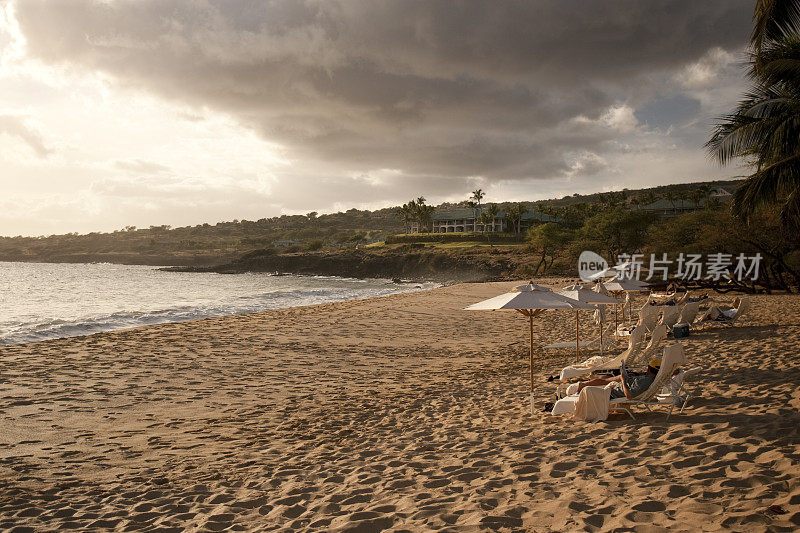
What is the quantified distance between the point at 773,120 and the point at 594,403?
10.5 metres

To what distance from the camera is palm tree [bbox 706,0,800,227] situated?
11516 mm

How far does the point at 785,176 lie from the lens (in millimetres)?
12375

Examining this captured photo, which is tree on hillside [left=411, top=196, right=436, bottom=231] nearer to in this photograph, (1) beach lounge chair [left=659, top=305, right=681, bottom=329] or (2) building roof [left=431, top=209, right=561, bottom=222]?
(2) building roof [left=431, top=209, right=561, bottom=222]

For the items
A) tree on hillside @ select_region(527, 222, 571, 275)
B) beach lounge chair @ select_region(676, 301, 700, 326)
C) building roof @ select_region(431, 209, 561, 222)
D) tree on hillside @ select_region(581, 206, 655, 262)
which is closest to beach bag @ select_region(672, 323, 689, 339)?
beach lounge chair @ select_region(676, 301, 700, 326)

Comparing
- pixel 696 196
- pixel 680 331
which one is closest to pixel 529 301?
pixel 680 331

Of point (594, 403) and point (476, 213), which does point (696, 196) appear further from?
point (594, 403)

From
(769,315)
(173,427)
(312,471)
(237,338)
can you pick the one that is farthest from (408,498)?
(769,315)

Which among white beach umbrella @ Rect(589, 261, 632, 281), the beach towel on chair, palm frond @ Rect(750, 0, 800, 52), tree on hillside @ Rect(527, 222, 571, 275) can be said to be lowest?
the beach towel on chair

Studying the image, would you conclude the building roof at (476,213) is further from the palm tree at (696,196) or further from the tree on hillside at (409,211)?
the palm tree at (696,196)

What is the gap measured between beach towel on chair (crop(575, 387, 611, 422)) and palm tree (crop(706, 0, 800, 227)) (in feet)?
30.3

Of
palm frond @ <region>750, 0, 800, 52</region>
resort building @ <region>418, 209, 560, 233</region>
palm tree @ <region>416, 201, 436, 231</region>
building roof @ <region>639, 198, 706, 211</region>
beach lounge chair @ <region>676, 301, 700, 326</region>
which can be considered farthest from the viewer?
palm tree @ <region>416, 201, 436, 231</region>

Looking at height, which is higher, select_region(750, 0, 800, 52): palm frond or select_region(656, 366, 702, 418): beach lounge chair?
select_region(750, 0, 800, 52): palm frond

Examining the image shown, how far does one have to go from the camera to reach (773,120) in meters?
12.5

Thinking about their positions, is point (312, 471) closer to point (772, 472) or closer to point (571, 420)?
point (571, 420)
